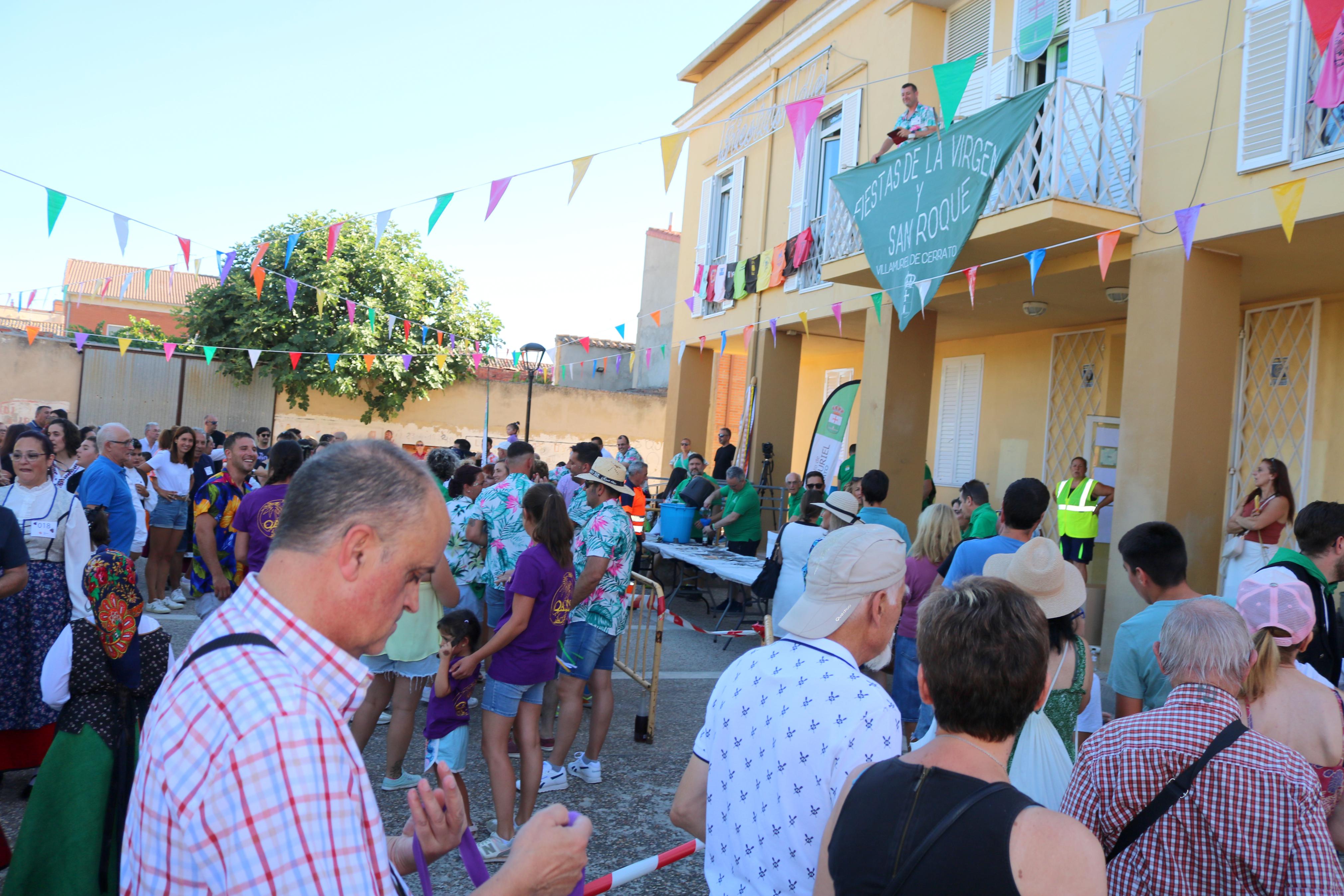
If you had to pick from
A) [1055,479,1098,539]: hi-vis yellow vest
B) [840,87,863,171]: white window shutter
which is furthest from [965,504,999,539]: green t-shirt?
[840,87,863,171]: white window shutter

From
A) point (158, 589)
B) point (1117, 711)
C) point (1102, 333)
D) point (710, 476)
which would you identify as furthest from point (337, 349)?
point (1117, 711)

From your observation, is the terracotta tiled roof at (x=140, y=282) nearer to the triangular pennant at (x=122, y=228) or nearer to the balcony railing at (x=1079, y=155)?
the triangular pennant at (x=122, y=228)

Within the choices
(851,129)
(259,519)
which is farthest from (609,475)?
(851,129)

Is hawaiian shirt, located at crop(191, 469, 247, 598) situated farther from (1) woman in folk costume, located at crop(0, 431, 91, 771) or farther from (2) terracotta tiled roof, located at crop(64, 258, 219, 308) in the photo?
(2) terracotta tiled roof, located at crop(64, 258, 219, 308)

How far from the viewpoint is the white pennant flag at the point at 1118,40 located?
5828 millimetres

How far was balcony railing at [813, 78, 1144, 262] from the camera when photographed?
740cm

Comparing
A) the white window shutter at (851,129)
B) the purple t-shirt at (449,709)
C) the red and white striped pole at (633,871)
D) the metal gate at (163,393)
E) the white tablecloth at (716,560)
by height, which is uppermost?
the white window shutter at (851,129)

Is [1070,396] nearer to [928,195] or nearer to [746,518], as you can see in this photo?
[928,195]

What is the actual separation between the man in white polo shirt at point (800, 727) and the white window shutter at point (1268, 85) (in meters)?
6.47

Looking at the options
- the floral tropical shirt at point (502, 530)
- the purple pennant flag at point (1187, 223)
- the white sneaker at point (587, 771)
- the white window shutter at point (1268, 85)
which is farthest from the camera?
the purple pennant flag at point (1187, 223)

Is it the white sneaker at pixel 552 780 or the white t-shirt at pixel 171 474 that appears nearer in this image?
the white sneaker at pixel 552 780

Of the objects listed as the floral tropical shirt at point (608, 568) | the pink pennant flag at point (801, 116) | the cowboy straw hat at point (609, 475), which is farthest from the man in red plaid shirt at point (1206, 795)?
the pink pennant flag at point (801, 116)

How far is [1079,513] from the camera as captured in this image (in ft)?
30.6

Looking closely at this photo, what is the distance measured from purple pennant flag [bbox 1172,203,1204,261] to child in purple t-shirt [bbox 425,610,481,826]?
603 centimetres
